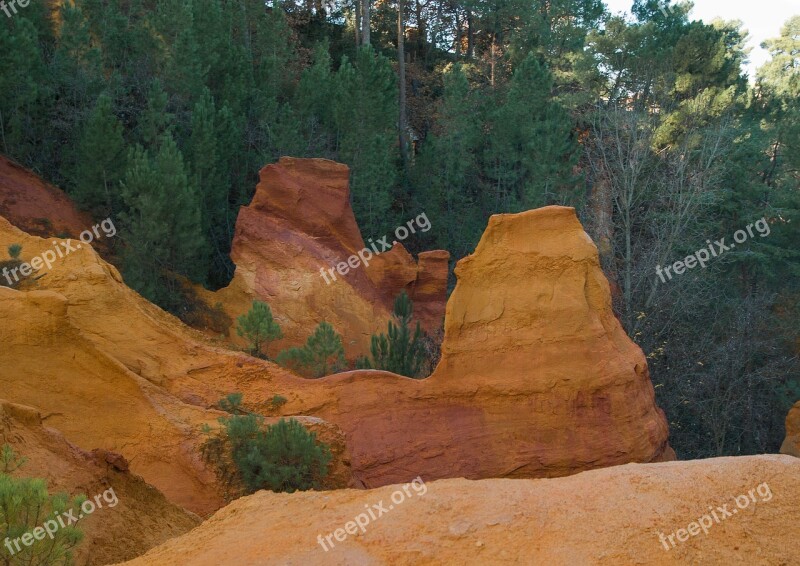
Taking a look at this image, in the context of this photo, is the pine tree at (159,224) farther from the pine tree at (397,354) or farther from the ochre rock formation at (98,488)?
the ochre rock formation at (98,488)

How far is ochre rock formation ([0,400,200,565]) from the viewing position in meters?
5.91

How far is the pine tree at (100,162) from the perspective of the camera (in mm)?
16016

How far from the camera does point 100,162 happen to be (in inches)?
640

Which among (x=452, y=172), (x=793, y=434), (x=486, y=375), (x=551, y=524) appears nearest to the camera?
(x=551, y=524)

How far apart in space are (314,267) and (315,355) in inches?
177

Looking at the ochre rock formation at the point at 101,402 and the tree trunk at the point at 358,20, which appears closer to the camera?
the ochre rock formation at the point at 101,402

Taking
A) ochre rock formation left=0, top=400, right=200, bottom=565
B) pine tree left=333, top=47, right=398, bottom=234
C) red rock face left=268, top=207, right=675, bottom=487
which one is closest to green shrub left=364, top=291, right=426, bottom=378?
red rock face left=268, top=207, right=675, bottom=487

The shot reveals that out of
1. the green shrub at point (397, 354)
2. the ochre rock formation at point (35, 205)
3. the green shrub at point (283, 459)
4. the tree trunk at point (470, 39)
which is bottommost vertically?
the green shrub at point (397, 354)

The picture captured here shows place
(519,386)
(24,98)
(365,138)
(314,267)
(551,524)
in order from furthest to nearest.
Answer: (365,138)
(314,267)
(24,98)
(519,386)
(551,524)

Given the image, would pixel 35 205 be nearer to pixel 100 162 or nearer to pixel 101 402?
pixel 100 162

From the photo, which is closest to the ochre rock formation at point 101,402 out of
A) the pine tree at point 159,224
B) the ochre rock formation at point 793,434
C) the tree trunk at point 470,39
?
the pine tree at point 159,224

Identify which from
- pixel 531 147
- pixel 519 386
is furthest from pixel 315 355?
pixel 531 147

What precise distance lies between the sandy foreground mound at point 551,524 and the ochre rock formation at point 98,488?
1.37 metres

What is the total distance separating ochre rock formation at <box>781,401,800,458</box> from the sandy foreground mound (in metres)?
12.0
